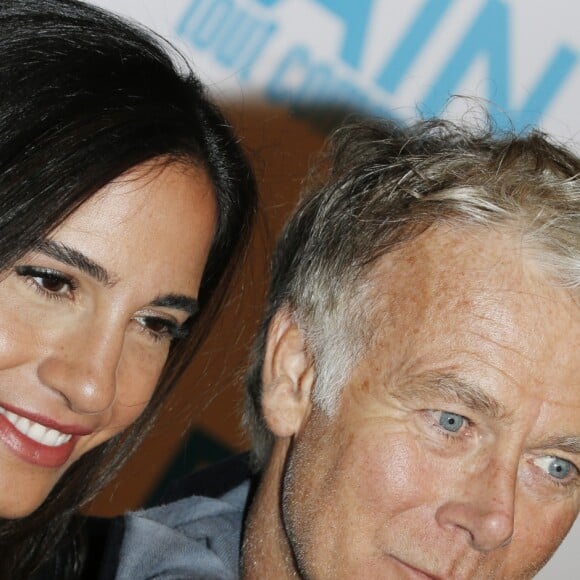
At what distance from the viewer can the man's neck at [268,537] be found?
6.84ft

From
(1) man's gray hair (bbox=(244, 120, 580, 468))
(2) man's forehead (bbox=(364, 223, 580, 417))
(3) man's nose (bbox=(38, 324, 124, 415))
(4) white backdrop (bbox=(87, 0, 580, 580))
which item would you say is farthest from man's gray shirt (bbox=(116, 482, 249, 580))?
(4) white backdrop (bbox=(87, 0, 580, 580))

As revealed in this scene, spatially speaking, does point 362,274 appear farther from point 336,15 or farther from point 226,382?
point 336,15

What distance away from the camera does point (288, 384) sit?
2123 millimetres

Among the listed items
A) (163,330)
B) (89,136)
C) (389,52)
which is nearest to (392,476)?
(163,330)

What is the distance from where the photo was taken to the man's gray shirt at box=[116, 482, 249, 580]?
6.74 ft

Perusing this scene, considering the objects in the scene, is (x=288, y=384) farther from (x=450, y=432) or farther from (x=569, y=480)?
(x=569, y=480)

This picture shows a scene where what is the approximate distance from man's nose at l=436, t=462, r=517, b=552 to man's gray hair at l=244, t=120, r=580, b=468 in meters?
0.31

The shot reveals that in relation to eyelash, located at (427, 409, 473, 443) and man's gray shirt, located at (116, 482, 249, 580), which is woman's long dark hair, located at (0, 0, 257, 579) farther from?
eyelash, located at (427, 409, 473, 443)

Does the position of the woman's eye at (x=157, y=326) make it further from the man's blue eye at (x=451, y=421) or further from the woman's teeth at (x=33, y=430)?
the man's blue eye at (x=451, y=421)

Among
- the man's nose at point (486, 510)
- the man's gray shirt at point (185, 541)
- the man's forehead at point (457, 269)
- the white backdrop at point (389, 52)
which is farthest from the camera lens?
the white backdrop at point (389, 52)

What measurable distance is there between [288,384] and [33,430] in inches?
18.8

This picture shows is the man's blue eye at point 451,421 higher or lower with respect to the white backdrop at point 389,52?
lower

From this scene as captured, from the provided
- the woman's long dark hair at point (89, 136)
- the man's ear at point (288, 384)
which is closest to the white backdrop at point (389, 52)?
the woman's long dark hair at point (89, 136)

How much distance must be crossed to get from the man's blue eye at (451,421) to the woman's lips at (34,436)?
669mm
